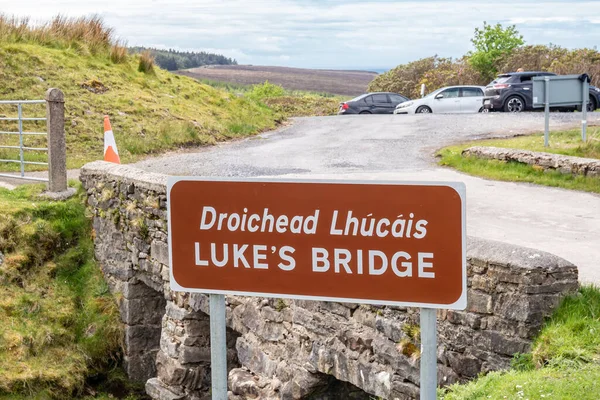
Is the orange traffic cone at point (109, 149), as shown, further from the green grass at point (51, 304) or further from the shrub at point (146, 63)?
the shrub at point (146, 63)

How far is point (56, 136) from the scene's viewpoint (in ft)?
39.7

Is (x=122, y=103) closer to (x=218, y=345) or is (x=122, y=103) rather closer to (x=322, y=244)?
(x=218, y=345)

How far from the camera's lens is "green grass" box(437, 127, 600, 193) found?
12086 millimetres

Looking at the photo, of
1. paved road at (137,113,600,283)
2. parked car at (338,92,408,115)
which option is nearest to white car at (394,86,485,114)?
parked car at (338,92,408,115)

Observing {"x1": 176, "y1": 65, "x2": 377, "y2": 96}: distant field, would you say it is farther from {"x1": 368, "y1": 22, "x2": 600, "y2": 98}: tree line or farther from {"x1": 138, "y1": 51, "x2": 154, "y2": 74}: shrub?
{"x1": 138, "y1": 51, "x2": 154, "y2": 74}: shrub

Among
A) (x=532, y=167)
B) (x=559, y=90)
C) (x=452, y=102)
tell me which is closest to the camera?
(x=532, y=167)

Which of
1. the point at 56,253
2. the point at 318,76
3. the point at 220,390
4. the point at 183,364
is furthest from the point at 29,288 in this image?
the point at 318,76

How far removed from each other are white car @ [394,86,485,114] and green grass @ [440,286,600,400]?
2236 cm

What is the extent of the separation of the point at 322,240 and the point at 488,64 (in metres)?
34.6

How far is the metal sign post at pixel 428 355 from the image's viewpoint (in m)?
3.23

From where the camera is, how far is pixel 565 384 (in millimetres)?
4668

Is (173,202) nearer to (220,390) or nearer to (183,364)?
(220,390)

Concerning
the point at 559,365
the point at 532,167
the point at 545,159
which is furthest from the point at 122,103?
the point at 559,365

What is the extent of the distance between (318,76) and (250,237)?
90725mm
